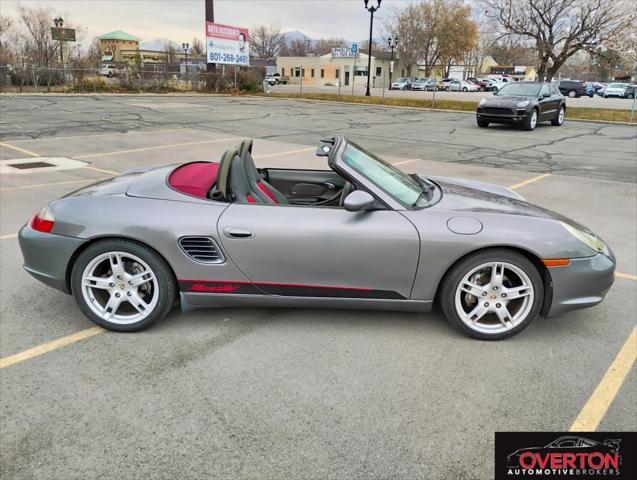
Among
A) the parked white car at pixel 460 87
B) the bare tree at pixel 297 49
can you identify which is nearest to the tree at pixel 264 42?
the bare tree at pixel 297 49

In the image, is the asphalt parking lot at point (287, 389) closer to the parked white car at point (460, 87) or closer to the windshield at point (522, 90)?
the windshield at point (522, 90)

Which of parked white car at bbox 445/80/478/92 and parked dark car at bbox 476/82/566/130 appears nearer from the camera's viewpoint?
parked dark car at bbox 476/82/566/130

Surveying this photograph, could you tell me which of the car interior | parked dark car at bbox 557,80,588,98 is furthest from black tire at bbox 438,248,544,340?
parked dark car at bbox 557,80,588,98

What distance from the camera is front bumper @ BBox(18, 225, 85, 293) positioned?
11.2 ft

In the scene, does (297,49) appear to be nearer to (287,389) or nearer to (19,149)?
(19,149)

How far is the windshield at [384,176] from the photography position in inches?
137

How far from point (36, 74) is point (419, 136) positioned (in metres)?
27.0

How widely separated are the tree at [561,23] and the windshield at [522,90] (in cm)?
1951

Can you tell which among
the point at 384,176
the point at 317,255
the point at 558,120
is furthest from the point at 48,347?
the point at 558,120

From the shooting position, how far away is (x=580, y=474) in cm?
212

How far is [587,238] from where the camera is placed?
356 cm

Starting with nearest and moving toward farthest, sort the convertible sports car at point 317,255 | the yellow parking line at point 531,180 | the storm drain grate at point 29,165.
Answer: the convertible sports car at point 317,255, the yellow parking line at point 531,180, the storm drain grate at point 29,165

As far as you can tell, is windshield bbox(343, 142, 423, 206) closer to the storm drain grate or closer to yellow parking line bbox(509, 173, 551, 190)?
yellow parking line bbox(509, 173, 551, 190)

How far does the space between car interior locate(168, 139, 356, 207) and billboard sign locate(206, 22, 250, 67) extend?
119 feet
